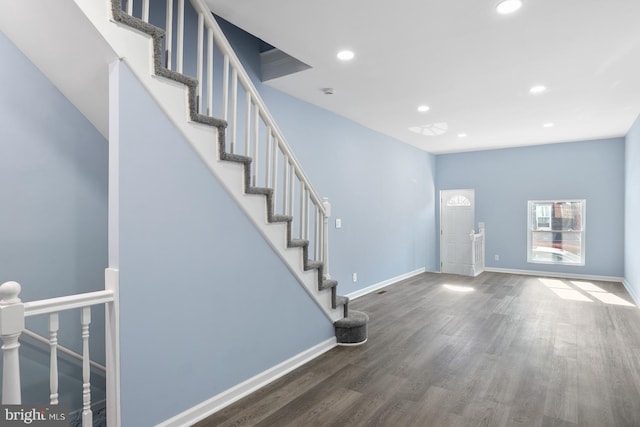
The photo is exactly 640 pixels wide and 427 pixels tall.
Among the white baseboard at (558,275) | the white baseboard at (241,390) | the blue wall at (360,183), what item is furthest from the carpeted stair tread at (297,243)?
the white baseboard at (558,275)

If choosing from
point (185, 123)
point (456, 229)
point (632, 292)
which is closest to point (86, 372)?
point (185, 123)

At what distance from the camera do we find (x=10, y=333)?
4.79 feet

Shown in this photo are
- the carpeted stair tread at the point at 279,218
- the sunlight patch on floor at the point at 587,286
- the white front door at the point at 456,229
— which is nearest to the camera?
the carpeted stair tread at the point at 279,218

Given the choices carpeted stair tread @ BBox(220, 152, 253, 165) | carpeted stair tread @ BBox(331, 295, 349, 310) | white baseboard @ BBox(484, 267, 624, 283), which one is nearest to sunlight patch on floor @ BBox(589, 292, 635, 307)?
white baseboard @ BBox(484, 267, 624, 283)

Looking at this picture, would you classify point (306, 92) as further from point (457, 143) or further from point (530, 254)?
point (530, 254)

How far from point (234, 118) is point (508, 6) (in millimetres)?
2091

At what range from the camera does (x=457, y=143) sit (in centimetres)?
714

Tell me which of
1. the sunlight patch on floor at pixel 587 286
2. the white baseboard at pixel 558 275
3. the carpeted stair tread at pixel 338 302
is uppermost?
the carpeted stair tread at pixel 338 302

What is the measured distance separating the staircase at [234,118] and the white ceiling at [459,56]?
1.33ft

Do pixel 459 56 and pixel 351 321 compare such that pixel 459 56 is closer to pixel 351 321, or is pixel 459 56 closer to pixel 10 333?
pixel 351 321

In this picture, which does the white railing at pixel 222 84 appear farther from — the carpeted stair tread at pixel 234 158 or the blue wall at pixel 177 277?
the blue wall at pixel 177 277

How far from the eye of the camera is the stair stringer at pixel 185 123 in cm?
182

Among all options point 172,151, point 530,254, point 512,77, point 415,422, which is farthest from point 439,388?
point 530,254

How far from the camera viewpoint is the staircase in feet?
7.18
